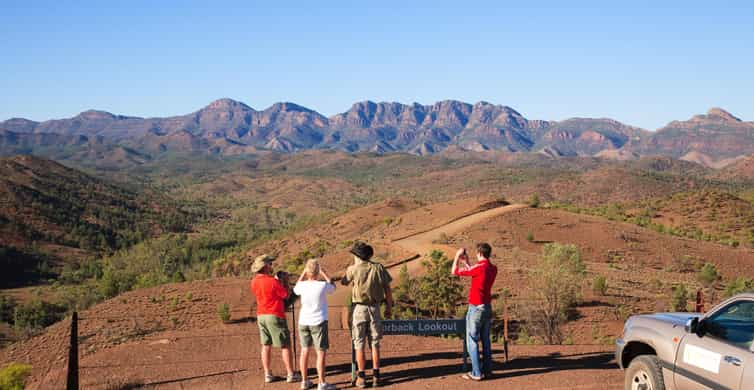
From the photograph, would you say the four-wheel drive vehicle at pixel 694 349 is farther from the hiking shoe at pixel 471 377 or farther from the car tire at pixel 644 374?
the hiking shoe at pixel 471 377

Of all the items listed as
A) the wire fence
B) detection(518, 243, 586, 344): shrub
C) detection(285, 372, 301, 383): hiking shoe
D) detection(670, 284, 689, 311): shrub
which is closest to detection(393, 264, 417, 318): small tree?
the wire fence

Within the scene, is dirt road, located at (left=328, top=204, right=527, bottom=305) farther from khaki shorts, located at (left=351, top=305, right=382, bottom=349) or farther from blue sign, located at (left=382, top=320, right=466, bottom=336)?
khaki shorts, located at (left=351, top=305, right=382, bottom=349)

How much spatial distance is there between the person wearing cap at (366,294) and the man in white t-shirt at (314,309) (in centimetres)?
36

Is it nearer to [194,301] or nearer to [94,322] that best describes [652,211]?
[194,301]

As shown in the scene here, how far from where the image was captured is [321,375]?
7973 mm

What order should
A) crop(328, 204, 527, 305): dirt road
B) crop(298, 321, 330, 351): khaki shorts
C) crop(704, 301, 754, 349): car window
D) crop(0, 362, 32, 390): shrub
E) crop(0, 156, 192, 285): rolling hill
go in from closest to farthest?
crop(704, 301, 754, 349): car window, crop(298, 321, 330, 351): khaki shorts, crop(0, 362, 32, 390): shrub, crop(328, 204, 527, 305): dirt road, crop(0, 156, 192, 285): rolling hill

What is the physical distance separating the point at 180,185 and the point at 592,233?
5012 inches

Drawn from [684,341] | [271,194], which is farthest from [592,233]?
[271,194]

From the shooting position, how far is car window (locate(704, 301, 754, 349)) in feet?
19.3

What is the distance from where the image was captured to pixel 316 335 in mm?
7875

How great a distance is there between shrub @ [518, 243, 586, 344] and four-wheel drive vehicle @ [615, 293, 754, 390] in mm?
7019

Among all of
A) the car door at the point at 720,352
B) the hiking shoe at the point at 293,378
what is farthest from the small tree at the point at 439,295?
the car door at the point at 720,352

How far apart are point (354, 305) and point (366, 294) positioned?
0.48 meters

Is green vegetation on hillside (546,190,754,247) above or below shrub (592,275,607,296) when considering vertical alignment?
above
